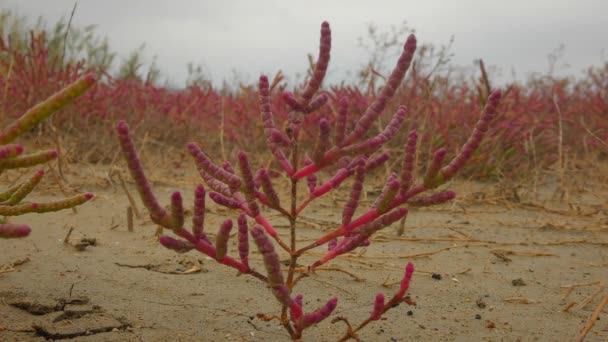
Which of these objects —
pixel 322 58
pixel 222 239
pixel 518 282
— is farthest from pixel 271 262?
pixel 518 282

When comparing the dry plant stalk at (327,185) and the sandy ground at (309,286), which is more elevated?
the dry plant stalk at (327,185)

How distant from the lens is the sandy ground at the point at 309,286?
1.50 metres

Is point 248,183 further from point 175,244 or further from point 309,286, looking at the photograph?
point 309,286

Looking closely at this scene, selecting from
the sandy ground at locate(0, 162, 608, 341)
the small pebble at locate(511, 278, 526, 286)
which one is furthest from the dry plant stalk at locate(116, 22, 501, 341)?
the small pebble at locate(511, 278, 526, 286)

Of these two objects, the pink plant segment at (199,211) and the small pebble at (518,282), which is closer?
the pink plant segment at (199,211)

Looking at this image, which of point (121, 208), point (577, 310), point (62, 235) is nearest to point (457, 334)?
point (577, 310)

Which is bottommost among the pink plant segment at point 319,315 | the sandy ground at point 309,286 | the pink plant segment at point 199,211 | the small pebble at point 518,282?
the sandy ground at point 309,286

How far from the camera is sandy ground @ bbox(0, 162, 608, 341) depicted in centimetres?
150

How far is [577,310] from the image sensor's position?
1.81m

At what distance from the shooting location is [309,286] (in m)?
1.91

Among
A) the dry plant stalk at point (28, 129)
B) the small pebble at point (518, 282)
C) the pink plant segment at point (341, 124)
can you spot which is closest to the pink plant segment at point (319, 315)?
the pink plant segment at point (341, 124)

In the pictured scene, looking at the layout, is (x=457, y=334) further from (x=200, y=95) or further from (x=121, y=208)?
(x=200, y=95)

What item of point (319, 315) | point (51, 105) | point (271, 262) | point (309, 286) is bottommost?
point (309, 286)

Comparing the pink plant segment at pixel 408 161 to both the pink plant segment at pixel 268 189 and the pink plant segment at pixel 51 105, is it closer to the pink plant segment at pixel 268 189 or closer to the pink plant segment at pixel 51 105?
the pink plant segment at pixel 268 189
